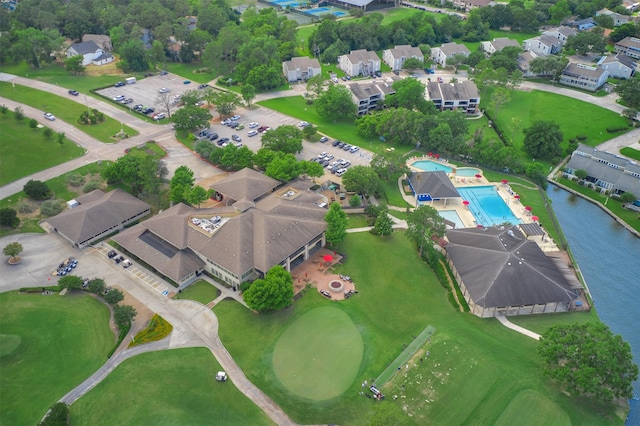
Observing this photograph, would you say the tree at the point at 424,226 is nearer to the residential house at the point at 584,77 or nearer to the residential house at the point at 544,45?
the residential house at the point at 584,77

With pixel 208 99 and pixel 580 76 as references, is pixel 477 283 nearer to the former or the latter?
pixel 208 99

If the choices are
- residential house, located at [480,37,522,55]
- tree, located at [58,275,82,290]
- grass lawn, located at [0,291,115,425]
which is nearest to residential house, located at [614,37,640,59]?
residential house, located at [480,37,522,55]

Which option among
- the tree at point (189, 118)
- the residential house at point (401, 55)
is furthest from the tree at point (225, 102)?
the residential house at point (401, 55)

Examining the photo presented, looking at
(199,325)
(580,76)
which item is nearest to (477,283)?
(199,325)

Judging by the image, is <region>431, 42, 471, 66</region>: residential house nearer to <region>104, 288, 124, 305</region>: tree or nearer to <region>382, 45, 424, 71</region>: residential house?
<region>382, 45, 424, 71</region>: residential house

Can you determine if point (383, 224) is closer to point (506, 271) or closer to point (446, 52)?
point (506, 271)
